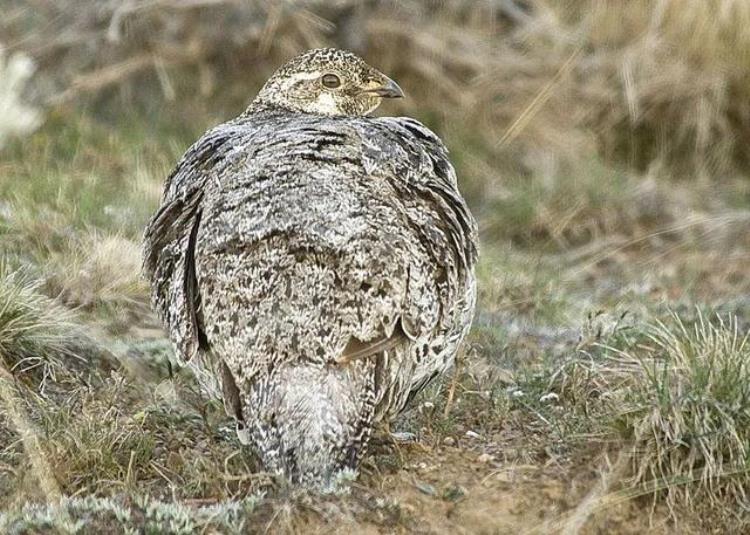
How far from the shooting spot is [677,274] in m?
8.55

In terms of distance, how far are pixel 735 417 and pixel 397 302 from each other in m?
1.27

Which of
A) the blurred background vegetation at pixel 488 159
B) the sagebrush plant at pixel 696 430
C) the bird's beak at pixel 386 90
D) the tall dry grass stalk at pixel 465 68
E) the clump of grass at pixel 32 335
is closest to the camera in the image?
the sagebrush plant at pixel 696 430

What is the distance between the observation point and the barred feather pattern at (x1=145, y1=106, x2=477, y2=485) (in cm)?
455

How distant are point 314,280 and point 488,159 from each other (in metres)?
5.71

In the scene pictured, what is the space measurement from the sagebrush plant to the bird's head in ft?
7.65

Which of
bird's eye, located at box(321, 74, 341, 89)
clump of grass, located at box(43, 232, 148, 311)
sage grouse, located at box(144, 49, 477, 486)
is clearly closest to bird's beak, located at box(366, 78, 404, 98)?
bird's eye, located at box(321, 74, 341, 89)

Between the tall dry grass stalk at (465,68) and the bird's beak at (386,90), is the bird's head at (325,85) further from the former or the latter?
the tall dry grass stalk at (465,68)

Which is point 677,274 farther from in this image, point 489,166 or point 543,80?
point 543,80

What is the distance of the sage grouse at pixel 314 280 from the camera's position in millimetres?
4551

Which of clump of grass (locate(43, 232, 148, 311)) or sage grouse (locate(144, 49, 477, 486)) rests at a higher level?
sage grouse (locate(144, 49, 477, 486))

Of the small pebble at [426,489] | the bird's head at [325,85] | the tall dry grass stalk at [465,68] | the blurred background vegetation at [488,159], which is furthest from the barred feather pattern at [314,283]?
the tall dry grass stalk at [465,68]

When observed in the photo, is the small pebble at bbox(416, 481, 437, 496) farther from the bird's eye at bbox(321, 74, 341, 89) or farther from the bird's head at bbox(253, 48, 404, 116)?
the bird's eye at bbox(321, 74, 341, 89)

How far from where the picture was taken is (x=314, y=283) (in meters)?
4.69

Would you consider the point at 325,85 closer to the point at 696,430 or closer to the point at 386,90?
the point at 386,90
